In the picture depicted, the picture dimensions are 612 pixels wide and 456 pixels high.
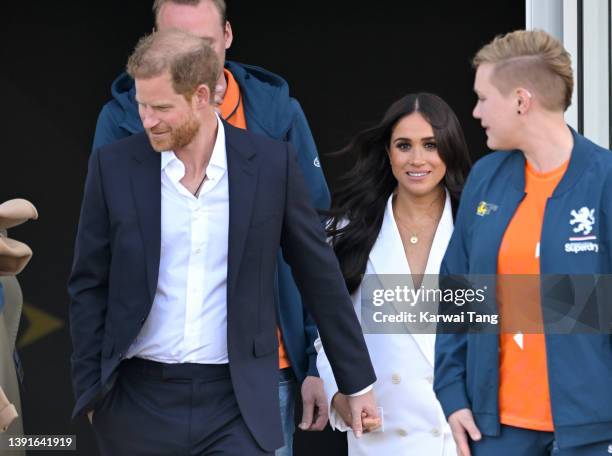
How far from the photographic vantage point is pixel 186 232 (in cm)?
363

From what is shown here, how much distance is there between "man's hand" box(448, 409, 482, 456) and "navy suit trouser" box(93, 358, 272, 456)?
0.50 metres

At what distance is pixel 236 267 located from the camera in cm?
361

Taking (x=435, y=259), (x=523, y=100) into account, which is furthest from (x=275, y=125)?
(x=523, y=100)

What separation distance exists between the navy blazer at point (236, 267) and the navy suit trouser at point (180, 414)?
1.7 inches

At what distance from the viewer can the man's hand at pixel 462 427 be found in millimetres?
3498

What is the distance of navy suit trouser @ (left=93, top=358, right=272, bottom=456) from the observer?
3.60m

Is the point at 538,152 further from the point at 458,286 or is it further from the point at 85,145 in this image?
the point at 85,145

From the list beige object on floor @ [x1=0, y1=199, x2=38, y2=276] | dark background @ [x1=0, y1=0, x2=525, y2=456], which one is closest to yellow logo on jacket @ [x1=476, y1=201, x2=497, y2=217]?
beige object on floor @ [x1=0, y1=199, x2=38, y2=276]

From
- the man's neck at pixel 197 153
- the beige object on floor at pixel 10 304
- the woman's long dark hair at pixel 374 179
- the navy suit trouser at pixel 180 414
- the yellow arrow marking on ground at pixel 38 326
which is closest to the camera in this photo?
the navy suit trouser at pixel 180 414

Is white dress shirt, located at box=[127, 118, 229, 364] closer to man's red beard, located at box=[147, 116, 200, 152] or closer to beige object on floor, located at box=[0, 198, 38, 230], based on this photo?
man's red beard, located at box=[147, 116, 200, 152]

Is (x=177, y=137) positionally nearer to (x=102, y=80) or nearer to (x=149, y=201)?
(x=149, y=201)

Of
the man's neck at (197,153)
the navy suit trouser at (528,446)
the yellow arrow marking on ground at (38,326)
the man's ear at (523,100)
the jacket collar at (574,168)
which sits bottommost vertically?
the yellow arrow marking on ground at (38,326)

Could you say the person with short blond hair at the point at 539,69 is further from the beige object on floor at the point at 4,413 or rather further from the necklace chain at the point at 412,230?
the beige object on floor at the point at 4,413

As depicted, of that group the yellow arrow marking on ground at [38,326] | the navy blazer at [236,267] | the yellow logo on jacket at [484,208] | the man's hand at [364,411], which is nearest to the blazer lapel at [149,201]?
the navy blazer at [236,267]
